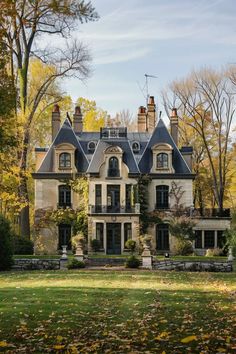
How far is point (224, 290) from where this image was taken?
1372cm

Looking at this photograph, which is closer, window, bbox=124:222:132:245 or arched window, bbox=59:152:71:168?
window, bbox=124:222:132:245

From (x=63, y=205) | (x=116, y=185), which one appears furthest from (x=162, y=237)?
(x=63, y=205)

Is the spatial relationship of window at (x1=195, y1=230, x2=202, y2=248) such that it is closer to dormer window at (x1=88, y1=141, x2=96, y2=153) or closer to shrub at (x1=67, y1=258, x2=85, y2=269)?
dormer window at (x1=88, y1=141, x2=96, y2=153)

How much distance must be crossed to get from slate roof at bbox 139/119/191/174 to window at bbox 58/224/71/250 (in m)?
6.67

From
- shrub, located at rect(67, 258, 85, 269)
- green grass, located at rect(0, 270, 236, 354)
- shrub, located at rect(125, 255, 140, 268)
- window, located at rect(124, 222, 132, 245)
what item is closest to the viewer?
green grass, located at rect(0, 270, 236, 354)

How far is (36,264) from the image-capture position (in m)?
24.3

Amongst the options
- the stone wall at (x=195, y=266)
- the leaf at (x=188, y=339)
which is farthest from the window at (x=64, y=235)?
the leaf at (x=188, y=339)

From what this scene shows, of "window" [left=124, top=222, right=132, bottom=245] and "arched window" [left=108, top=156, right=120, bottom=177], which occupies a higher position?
"arched window" [left=108, top=156, right=120, bottom=177]

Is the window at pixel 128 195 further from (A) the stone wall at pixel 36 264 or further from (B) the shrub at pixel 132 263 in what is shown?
(A) the stone wall at pixel 36 264

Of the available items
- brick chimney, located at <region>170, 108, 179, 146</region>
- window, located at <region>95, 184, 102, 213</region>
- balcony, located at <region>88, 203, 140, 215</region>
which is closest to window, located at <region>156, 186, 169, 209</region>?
balcony, located at <region>88, 203, 140, 215</region>

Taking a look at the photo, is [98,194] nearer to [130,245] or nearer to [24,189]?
[130,245]

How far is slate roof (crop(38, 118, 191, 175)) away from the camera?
35219 millimetres

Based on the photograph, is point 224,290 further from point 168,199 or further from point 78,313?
point 168,199

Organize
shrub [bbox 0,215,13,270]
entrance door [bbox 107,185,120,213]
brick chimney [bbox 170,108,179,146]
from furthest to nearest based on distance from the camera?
A: brick chimney [bbox 170,108,179,146] → entrance door [bbox 107,185,120,213] → shrub [bbox 0,215,13,270]
